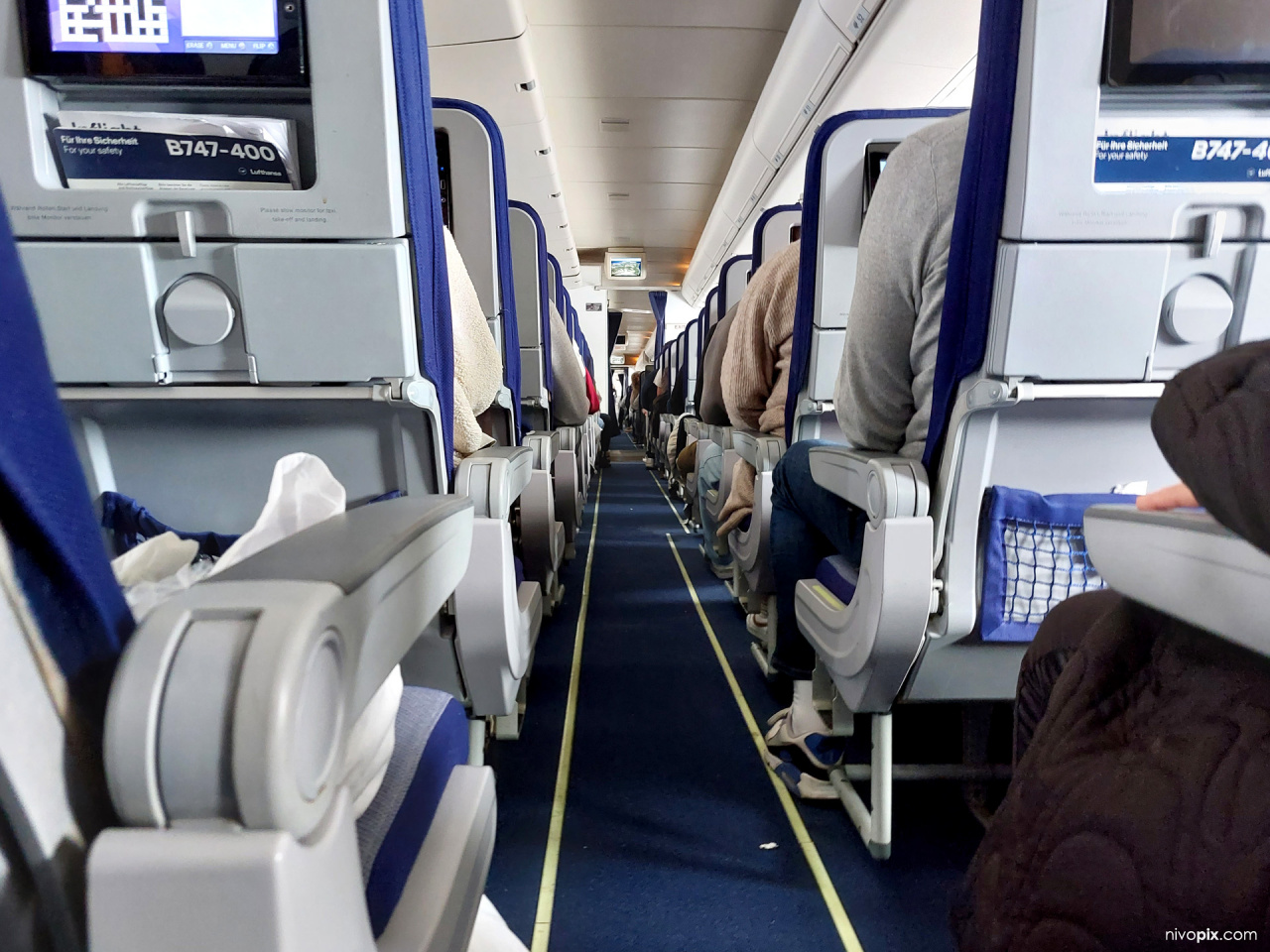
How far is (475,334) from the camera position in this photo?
1472 millimetres

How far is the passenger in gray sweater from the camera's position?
1164 mm

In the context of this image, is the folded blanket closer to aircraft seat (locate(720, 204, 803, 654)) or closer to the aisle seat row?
the aisle seat row

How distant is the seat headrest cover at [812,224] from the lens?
5.54 feet

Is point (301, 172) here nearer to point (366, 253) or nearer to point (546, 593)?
point (366, 253)

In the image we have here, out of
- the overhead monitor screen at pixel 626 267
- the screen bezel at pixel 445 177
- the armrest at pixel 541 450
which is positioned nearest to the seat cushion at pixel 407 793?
the screen bezel at pixel 445 177

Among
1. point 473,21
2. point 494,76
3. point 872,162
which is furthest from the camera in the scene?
point 494,76

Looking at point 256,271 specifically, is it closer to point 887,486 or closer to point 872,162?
point 887,486

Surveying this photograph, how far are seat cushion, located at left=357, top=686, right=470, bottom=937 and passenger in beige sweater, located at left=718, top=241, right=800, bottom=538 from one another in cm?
170

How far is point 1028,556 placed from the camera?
111 cm

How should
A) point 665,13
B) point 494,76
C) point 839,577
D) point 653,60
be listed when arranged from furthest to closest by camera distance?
point 653,60 < point 494,76 < point 665,13 < point 839,577

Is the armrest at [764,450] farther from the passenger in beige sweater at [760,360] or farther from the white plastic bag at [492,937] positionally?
the white plastic bag at [492,937]

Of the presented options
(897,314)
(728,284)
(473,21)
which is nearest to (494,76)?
(473,21)

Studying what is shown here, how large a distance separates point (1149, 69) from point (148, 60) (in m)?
1.45

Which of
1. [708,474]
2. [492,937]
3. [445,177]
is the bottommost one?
[492,937]
